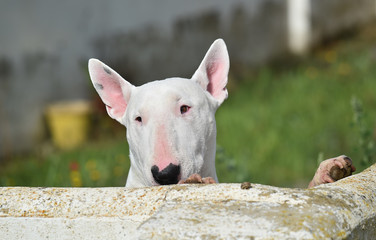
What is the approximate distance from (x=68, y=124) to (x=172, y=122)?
547cm

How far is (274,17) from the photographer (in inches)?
418

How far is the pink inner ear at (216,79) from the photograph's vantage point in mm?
2914

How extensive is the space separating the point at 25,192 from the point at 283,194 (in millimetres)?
875

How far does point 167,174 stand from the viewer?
2.31 metres

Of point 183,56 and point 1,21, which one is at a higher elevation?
point 1,21

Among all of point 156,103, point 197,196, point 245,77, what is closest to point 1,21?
point 245,77

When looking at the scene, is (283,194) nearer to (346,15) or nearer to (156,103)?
(156,103)

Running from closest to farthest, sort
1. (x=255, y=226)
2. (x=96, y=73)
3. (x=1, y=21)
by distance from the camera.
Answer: (x=255, y=226)
(x=96, y=73)
(x=1, y=21)

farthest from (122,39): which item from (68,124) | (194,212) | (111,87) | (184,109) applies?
(194,212)

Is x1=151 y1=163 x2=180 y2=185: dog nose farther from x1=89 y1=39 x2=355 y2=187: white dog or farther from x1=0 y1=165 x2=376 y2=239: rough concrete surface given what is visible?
x1=0 y1=165 x2=376 y2=239: rough concrete surface

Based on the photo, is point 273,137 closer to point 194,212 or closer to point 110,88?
point 110,88

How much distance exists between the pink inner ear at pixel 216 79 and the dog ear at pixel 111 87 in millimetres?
370

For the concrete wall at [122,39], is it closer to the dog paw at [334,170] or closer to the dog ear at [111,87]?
the dog ear at [111,87]

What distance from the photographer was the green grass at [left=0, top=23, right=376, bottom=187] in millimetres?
5227
